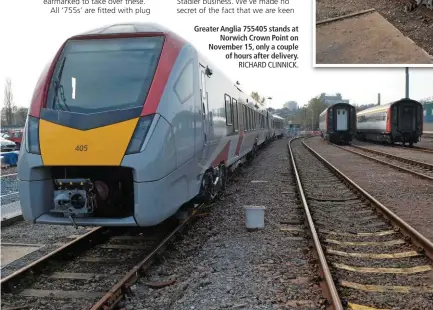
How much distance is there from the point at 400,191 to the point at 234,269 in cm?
541

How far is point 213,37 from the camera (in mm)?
5949

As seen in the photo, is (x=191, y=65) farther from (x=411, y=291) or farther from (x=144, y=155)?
(x=411, y=291)

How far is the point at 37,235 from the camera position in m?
5.41

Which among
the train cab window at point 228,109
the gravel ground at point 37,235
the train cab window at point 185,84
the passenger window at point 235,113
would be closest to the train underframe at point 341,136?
the passenger window at point 235,113

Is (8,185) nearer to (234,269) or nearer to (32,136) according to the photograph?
(32,136)

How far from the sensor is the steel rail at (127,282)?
3110mm

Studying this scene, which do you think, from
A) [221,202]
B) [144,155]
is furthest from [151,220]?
[221,202]

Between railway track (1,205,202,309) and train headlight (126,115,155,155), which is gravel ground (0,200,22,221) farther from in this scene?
train headlight (126,115,155,155)

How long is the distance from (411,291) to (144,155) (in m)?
2.33

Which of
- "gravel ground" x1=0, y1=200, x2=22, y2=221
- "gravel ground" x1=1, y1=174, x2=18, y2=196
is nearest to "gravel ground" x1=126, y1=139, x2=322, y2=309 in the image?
"gravel ground" x1=0, y1=200, x2=22, y2=221

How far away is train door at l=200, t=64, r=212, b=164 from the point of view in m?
5.12

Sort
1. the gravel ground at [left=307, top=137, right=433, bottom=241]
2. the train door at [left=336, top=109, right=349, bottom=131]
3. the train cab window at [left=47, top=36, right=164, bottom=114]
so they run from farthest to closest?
1. the train door at [left=336, top=109, right=349, bottom=131]
2. the gravel ground at [left=307, top=137, right=433, bottom=241]
3. the train cab window at [left=47, top=36, right=164, bottom=114]

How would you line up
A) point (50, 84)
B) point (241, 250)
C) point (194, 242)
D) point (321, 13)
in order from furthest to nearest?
point (321, 13)
point (194, 242)
point (241, 250)
point (50, 84)

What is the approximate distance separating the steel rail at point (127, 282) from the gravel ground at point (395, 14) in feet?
16.3
